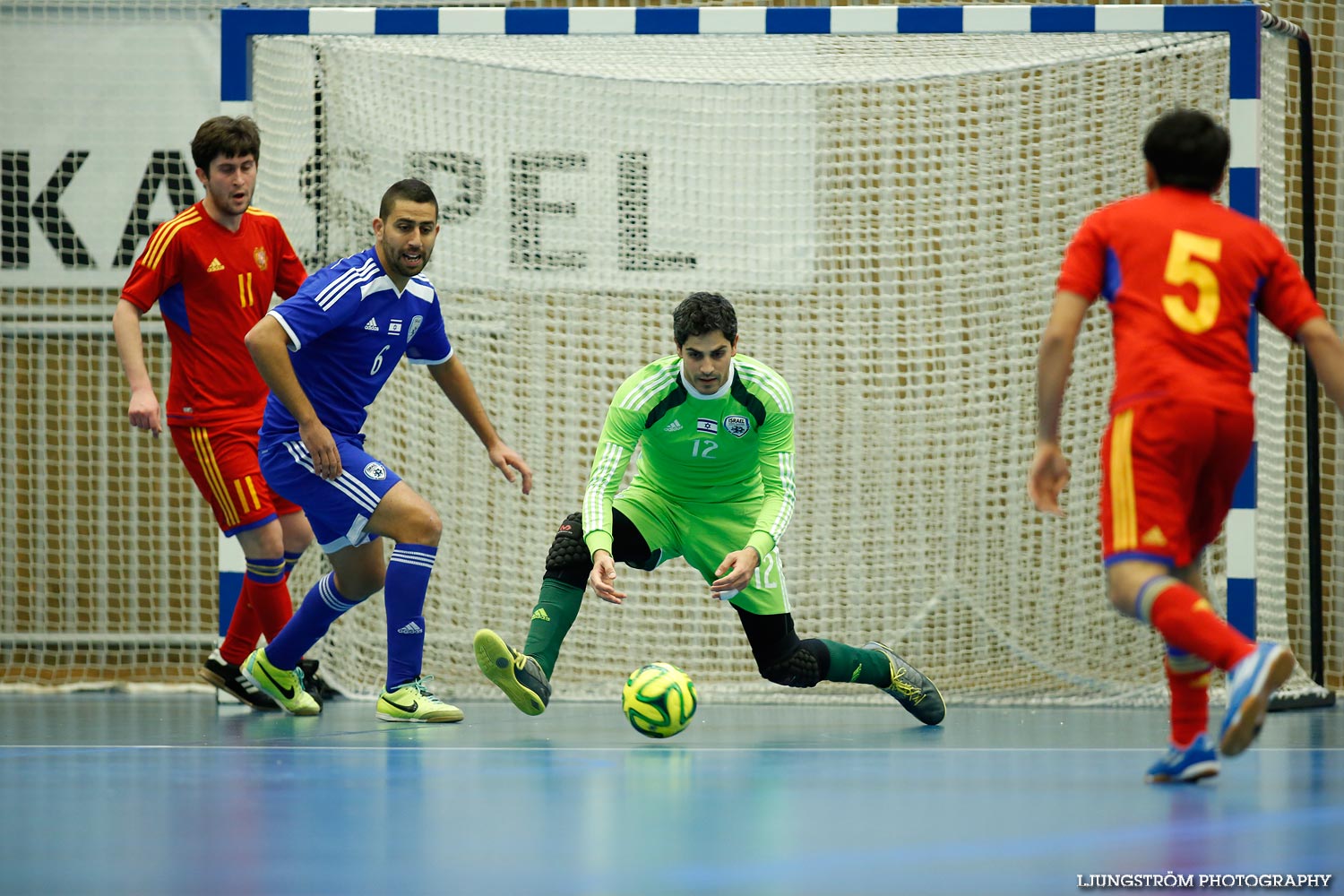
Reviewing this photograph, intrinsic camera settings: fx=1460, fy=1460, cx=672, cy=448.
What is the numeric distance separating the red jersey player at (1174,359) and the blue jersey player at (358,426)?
7.83 ft

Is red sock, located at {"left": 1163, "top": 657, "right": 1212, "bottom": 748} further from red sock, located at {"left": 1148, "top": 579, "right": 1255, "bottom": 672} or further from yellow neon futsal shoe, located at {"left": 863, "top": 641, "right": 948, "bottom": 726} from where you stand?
yellow neon futsal shoe, located at {"left": 863, "top": 641, "right": 948, "bottom": 726}

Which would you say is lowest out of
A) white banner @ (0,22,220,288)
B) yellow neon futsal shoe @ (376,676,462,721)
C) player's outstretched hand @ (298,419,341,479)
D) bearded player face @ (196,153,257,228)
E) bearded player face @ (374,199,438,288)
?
yellow neon futsal shoe @ (376,676,462,721)

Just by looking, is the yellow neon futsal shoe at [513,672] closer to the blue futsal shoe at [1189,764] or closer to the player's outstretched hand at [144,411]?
the player's outstretched hand at [144,411]

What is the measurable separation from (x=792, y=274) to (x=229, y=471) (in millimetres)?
2838

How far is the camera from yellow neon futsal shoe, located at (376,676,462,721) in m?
5.12

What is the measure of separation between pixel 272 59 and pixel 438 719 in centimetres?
306

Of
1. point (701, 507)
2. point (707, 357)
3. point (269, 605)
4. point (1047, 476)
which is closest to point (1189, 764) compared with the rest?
point (1047, 476)

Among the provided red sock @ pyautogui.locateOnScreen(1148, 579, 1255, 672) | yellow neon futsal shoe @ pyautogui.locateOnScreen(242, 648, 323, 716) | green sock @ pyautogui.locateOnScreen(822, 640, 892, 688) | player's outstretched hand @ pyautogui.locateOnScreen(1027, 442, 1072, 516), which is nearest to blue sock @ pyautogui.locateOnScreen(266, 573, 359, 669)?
yellow neon futsal shoe @ pyautogui.locateOnScreen(242, 648, 323, 716)

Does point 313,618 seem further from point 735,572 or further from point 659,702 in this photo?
point 735,572

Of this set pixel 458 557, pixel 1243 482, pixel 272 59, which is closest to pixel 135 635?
pixel 458 557

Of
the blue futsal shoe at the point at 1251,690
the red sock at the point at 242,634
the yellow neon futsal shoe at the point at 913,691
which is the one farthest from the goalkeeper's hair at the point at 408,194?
the blue futsal shoe at the point at 1251,690

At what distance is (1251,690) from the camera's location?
2834mm

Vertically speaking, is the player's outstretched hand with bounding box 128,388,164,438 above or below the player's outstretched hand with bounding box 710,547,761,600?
above

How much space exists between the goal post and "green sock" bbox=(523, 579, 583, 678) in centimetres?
162
